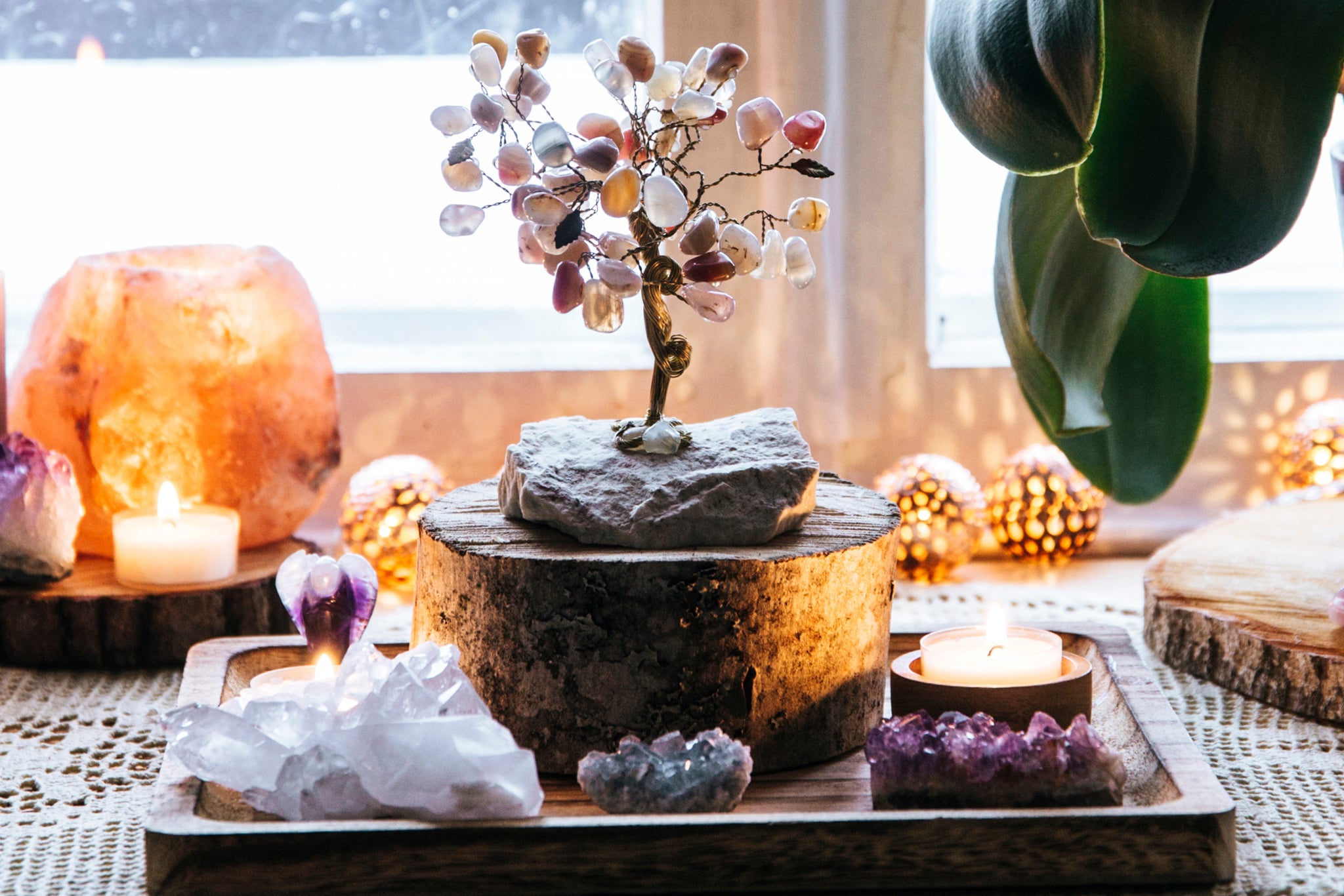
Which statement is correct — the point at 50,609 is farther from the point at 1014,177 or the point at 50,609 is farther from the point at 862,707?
the point at 1014,177

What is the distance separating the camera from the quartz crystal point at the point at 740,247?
2.36 feet

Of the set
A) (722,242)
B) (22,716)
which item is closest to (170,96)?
(22,716)

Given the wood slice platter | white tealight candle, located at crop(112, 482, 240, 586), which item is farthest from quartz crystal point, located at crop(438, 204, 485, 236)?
the wood slice platter

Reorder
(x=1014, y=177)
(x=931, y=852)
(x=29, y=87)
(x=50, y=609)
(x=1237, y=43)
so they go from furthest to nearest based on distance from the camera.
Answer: (x=29, y=87)
(x=50, y=609)
(x=1014, y=177)
(x=1237, y=43)
(x=931, y=852)

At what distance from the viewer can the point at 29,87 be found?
130 cm

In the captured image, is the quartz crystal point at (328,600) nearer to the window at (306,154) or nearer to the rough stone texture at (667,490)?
the rough stone texture at (667,490)

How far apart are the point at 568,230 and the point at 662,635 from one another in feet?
0.65

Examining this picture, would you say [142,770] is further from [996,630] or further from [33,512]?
[996,630]

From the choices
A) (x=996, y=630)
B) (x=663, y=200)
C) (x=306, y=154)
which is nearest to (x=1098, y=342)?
(x=996, y=630)

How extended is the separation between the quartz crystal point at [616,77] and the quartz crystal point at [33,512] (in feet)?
1.65

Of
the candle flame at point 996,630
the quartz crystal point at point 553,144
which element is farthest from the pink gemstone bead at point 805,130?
the candle flame at point 996,630

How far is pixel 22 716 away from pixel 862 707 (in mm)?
517

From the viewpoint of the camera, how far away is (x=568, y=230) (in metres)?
0.69

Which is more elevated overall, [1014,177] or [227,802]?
[1014,177]
